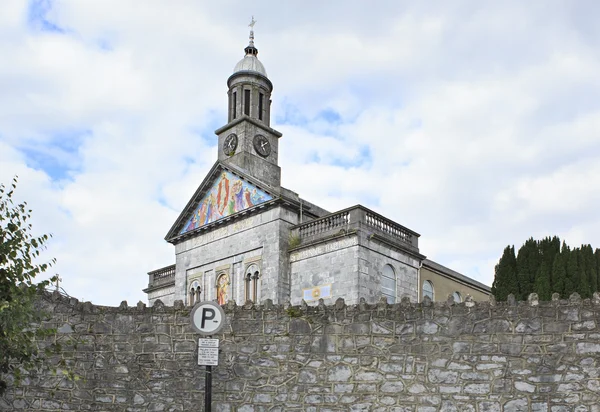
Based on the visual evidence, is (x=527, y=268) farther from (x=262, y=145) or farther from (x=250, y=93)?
(x=250, y=93)

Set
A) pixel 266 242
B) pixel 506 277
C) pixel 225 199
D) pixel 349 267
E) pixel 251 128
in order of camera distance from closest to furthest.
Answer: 1. pixel 506 277
2. pixel 349 267
3. pixel 266 242
4. pixel 225 199
5. pixel 251 128

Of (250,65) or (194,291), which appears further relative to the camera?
(250,65)

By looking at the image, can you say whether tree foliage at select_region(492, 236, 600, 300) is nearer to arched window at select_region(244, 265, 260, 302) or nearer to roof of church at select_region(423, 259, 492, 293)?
roof of church at select_region(423, 259, 492, 293)

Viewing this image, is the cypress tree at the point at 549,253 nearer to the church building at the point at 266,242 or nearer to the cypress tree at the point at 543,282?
the cypress tree at the point at 543,282

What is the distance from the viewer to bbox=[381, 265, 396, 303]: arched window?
32.1m

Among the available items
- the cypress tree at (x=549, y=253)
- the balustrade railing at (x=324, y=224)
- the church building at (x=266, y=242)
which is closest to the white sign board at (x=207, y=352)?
the cypress tree at (x=549, y=253)

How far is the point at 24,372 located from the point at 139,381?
185 cm

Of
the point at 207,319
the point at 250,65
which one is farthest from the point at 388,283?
the point at 207,319

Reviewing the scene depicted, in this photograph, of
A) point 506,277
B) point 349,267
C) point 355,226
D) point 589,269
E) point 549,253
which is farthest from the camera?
point 355,226

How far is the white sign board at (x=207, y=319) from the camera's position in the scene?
34.3ft

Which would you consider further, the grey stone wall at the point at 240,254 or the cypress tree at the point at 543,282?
the grey stone wall at the point at 240,254

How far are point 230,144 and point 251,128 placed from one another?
4.49 ft

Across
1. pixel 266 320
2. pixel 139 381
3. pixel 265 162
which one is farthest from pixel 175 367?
pixel 265 162

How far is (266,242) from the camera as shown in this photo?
3406 cm
